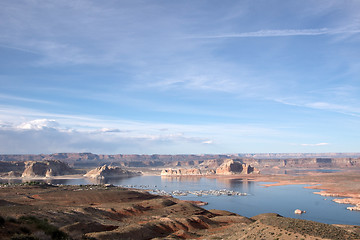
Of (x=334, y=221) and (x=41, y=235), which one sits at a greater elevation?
(x=41, y=235)

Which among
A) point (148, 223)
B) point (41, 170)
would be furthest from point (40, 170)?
point (148, 223)

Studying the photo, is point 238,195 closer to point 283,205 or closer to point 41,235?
point 283,205

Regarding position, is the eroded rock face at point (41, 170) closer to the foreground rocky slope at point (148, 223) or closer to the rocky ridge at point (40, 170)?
the rocky ridge at point (40, 170)

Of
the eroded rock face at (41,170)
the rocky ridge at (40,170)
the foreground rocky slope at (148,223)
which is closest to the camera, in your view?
the foreground rocky slope at (148,223)

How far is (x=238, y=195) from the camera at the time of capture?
342 feet

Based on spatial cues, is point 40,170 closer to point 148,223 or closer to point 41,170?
point 41,170

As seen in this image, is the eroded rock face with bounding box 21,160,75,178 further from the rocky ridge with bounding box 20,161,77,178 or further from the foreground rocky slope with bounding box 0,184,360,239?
the foreground rocky slope with bounding box 0,184,360,239

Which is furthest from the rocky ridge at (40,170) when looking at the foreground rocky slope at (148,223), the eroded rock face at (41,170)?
the foreground rocky slope at (148,223)

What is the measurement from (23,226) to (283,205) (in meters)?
76.3

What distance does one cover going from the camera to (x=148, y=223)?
4112 cm

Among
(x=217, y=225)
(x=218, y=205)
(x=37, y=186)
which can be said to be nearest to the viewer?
(x=217, y=225)

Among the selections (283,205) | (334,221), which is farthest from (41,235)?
(283,205)

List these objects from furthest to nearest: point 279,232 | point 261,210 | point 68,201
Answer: point 261,210
point 68,201
point 279,232

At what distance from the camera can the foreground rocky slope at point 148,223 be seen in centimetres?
2778
